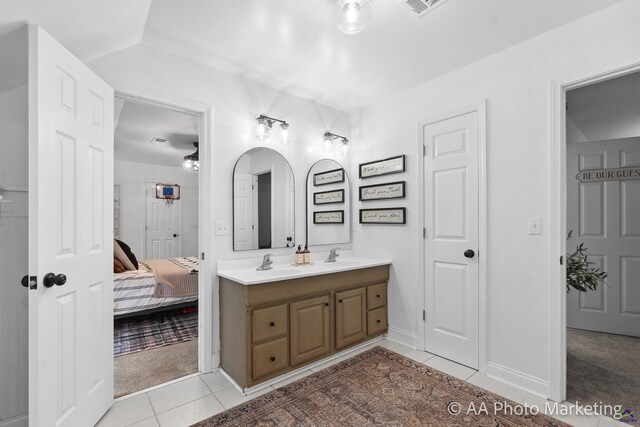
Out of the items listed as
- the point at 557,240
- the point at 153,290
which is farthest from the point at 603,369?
the point at 153,290

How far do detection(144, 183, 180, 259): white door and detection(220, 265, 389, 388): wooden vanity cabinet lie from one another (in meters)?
4.51

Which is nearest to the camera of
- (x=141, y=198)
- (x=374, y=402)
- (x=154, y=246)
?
(x=374, y=402)

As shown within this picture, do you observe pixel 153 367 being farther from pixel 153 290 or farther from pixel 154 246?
pixel 154 246

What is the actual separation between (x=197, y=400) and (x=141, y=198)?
5083 millimetres

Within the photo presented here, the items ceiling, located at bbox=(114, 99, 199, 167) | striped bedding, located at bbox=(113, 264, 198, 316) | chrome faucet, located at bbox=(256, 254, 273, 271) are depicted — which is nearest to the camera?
chrome faucet, located at bbox=(256, 254, 273, 271)

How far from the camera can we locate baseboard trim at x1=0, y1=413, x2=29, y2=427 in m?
1.62

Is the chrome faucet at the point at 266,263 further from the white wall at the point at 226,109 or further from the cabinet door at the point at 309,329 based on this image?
the cabinet door at the point at 309,329

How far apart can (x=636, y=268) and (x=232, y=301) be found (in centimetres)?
395

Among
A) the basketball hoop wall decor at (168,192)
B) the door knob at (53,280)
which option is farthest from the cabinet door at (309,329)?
the basketball hoop wall decor at (168,192)

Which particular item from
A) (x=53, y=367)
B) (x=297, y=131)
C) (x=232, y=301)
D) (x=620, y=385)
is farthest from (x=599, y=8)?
(x=53, y=367)

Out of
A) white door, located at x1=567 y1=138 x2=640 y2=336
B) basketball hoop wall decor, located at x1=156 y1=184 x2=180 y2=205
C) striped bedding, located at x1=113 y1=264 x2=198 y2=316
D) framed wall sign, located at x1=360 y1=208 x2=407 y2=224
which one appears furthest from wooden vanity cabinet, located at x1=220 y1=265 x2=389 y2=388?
basketball hoop wall decor, located at x1=156 y1=184 x2=180 y2=205

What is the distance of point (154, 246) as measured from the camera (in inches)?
244

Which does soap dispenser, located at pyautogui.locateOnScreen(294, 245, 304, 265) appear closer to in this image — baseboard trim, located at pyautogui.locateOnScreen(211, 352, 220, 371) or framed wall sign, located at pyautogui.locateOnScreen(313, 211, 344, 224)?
framed wall sign, located at pyautogui.locateOnScreen(313, 211, 344, 224)

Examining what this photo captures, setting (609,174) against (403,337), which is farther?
(609,174)
